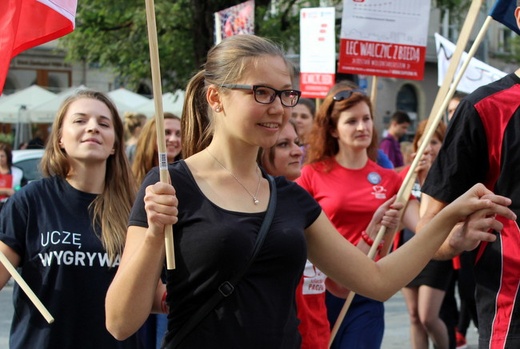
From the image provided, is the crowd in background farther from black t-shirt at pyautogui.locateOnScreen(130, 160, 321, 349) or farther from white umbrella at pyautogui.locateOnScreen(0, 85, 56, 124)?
white umbrella at pyautogui.locateOnScreen(0, 85, 56, 124)

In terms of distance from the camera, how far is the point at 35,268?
374 cm

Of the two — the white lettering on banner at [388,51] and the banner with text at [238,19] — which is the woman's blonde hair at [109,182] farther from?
the banner with text at [238,19]

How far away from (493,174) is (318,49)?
243 inches

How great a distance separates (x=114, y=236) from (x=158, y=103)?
1.40 m

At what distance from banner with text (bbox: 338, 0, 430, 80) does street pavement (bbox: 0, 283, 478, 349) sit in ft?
7.77

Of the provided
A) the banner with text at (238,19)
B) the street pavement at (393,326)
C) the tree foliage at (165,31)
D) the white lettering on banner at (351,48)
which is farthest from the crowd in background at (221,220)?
the tree foliage at (165,31)

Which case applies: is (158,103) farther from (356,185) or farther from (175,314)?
(356,185)

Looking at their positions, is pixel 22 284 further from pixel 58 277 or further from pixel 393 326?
pixel 393 326

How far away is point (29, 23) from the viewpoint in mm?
3564

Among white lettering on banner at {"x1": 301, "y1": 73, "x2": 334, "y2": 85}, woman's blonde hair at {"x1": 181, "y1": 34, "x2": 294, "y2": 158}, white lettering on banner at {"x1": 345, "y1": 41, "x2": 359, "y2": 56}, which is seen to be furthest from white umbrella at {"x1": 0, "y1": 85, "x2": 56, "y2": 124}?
woman's blonde hair at {"x1": 181, "y1": 34, "x2": 294, "y2": 158}

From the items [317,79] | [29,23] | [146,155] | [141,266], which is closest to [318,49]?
[317,79]

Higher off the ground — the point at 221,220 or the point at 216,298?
the point at 221,220

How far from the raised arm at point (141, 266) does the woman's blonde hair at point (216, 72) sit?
0.47 meters

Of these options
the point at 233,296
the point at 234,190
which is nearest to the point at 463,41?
the point at 234,190
